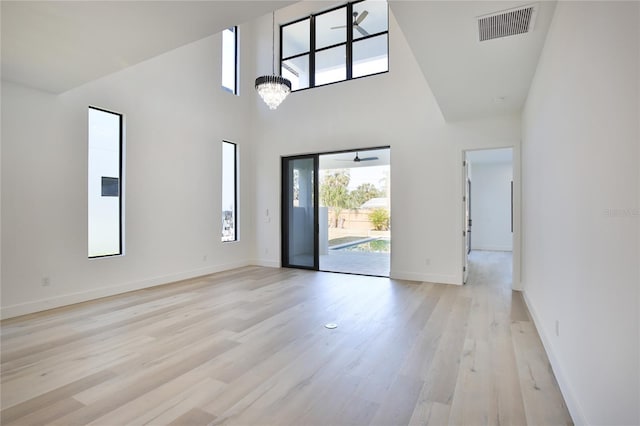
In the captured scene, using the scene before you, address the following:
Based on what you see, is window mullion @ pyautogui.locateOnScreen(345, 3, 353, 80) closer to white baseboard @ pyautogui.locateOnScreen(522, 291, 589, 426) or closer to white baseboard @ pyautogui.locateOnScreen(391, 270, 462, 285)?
white baseboard @ pyautogui.locateOnScreen(391, 270, 462, 285)

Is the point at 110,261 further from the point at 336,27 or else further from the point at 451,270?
the point at 336,27

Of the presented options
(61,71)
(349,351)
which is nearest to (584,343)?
(349,351)

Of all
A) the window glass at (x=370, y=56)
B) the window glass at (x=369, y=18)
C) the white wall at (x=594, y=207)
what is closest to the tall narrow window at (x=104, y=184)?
the window glass at (x=370, y=56)

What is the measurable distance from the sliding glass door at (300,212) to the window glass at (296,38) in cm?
230

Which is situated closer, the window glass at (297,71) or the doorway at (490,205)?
the window glass at (297,71)

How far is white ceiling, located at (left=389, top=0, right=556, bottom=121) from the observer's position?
98.9 inches

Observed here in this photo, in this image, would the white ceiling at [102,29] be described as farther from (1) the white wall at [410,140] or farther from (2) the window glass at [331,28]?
(2) the window glass at [331,28]

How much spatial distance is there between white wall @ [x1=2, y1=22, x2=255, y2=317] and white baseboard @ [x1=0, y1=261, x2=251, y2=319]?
0.04 feet

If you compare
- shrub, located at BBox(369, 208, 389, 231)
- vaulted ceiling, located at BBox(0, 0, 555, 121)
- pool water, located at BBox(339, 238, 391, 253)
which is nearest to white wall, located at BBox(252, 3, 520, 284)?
vaulted ceiling, located at BBox(0, 0, 555, 121)

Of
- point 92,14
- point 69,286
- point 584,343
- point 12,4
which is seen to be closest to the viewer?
point 584,343

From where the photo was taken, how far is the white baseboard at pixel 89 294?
392cm

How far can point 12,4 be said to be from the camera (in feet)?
7.73

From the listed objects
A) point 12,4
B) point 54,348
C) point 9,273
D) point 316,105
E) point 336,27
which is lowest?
point 54,348

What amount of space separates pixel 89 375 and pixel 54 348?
2.69 feet
